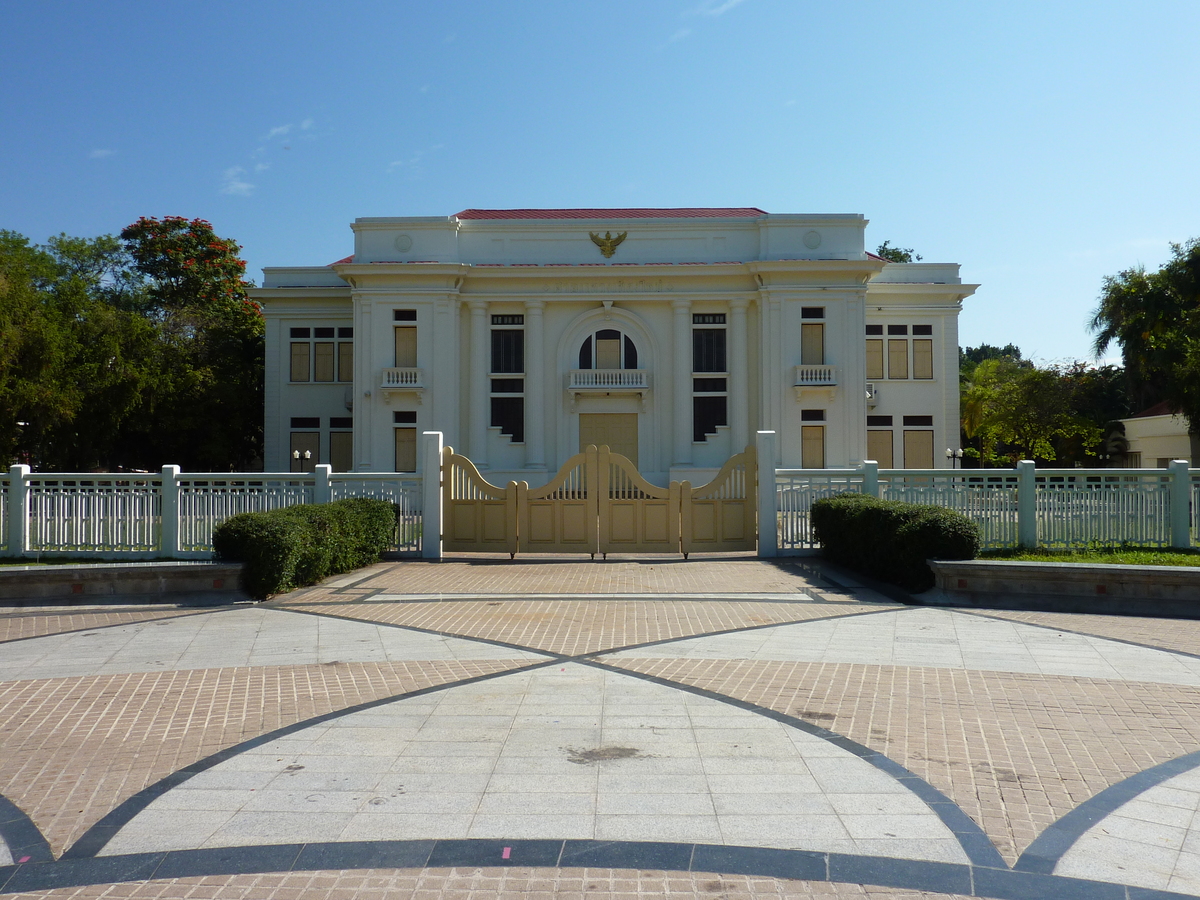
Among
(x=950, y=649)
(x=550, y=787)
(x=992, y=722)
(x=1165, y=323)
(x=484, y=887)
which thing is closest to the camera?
(x=484, y=887)

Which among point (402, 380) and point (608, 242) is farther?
point (608, 242)

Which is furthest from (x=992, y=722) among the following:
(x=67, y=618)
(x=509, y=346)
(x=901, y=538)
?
(x=509, y=346)

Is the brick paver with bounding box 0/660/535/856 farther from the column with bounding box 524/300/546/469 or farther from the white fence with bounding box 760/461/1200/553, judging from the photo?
the column with bounding box 524/300/546/469

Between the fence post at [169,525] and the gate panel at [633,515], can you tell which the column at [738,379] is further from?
the fence post at [169,525]

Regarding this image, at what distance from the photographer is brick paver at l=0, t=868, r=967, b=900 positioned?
3.89m

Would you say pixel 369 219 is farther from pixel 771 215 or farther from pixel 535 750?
pixel 535 750

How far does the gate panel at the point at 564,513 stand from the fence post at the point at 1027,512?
22.6 feet

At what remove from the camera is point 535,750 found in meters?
5.79

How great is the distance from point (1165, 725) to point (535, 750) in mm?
4300

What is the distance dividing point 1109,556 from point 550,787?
37.0 feet

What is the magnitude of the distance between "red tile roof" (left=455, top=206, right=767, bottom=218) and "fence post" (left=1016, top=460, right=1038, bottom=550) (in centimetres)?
2238

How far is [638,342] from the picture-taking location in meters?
34.8

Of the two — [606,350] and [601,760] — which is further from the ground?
[606,350]

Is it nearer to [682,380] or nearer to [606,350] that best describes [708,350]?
[682,380]
